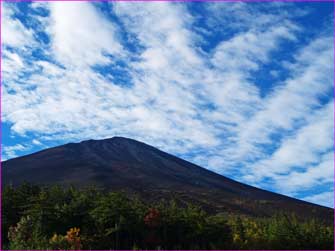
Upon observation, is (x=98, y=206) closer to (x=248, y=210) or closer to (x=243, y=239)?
(x=243, y=239)

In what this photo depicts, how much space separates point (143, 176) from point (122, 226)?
202ft

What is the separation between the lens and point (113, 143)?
428ft

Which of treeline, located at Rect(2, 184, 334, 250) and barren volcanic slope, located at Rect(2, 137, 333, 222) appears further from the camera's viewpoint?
barren volcanic slope, located at Rect(2, 137, 333, 222)

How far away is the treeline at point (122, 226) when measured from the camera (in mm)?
25344

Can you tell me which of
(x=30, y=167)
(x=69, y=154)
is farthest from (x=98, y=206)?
(x=69, y=154)

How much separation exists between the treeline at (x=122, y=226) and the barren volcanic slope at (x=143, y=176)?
32854mm

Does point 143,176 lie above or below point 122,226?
above

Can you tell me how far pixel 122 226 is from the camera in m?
25.5

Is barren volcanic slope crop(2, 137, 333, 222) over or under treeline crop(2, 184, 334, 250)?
over

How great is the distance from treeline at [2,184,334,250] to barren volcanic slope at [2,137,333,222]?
108 ft

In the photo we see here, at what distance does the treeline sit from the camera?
2534 centimetres

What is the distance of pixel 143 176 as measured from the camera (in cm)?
8688

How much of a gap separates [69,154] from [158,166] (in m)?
21.2

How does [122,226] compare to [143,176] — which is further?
[143,176]
